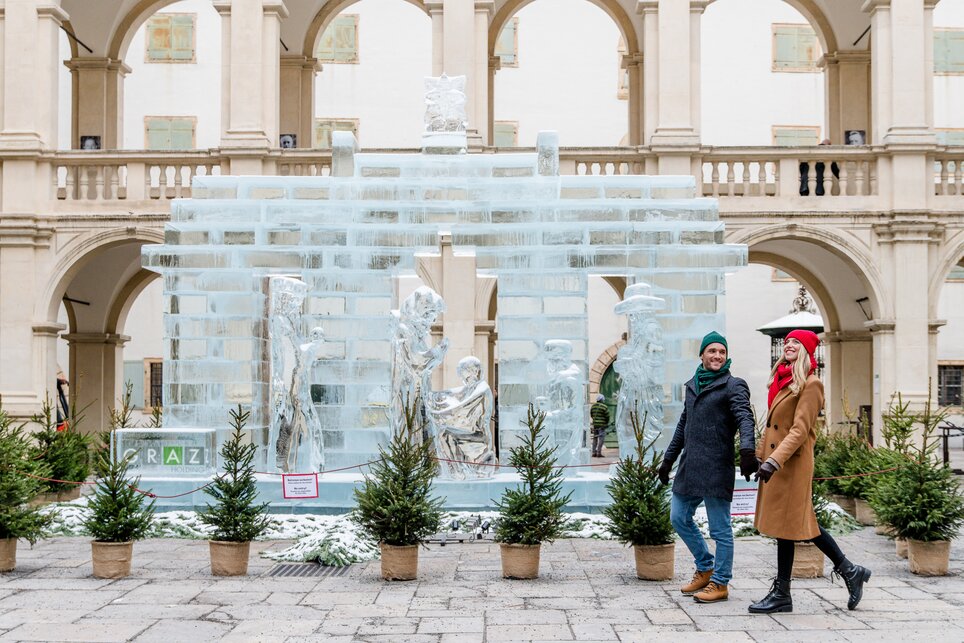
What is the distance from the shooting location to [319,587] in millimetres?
9406

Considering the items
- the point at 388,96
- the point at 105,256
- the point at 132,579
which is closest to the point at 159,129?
the point at 388,96

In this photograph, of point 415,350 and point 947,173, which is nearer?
point 415,350

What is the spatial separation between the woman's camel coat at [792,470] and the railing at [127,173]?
14437 mm

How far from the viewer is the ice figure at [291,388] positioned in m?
12.9

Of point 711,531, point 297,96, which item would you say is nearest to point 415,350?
point 711,531

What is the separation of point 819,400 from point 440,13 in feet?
47.7

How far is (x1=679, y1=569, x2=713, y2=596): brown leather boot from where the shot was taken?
28.7 feet

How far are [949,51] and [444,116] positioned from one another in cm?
2238

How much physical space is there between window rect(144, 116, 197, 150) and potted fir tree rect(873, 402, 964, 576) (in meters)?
25.7

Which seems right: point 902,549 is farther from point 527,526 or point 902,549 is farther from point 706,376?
point 527,526

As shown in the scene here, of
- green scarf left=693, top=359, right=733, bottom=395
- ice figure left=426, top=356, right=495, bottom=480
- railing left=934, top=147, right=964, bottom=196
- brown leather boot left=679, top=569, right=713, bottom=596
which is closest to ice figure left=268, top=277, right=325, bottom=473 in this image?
ice figure left=426, top=356, right=495, bottom=480

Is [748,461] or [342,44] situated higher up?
[342,44]

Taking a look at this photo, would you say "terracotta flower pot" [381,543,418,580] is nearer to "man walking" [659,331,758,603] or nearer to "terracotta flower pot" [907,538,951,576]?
"man walking" [659,331,758,603]

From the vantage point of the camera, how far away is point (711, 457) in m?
8.32
